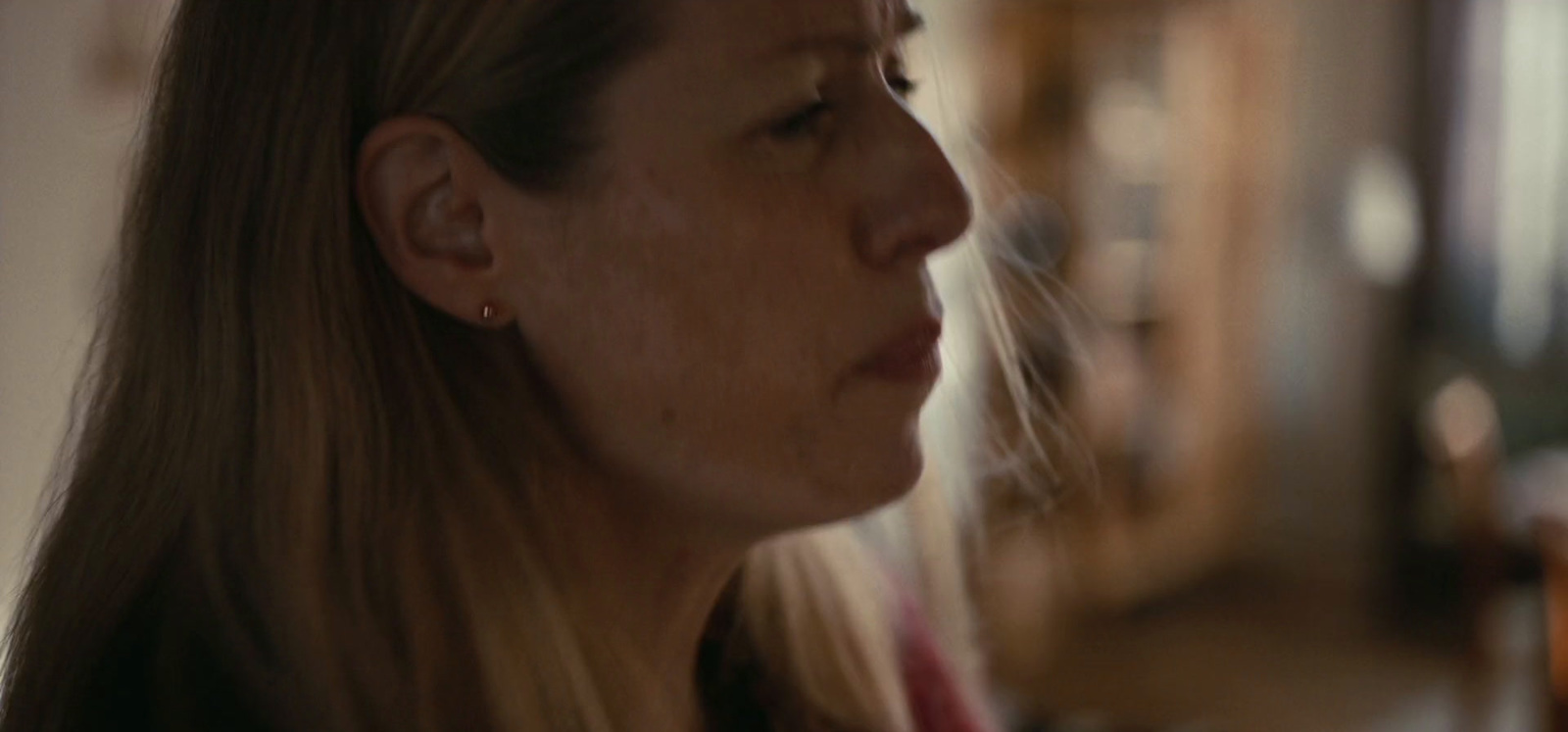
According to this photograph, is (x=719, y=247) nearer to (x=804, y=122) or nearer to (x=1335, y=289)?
(x=804, y=122)

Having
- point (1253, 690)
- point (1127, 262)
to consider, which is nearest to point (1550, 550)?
point (1253, 690)

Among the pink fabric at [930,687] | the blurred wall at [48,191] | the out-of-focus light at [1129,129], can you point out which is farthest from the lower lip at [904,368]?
the out-of-focus light at [1129,129]

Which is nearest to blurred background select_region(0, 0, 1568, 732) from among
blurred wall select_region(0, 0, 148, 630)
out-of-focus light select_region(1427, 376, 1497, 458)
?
out-of-focus light select_region(1427, 376, 1497, 458)

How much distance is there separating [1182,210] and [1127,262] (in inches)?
12.1

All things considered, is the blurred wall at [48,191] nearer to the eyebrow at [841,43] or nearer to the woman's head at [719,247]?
the woman's head at [719,247]

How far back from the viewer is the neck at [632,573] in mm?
816

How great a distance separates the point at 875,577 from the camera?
3.85ft

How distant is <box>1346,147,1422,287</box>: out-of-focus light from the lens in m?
5.01

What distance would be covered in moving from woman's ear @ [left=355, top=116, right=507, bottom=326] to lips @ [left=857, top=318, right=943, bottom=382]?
0.20m

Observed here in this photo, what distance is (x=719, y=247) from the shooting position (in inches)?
29.4

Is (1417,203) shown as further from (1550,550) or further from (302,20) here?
(302,20)

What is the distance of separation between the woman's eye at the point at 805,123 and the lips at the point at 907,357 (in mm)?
118

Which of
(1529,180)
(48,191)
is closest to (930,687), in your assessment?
(48,191)

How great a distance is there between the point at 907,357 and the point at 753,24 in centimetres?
19
